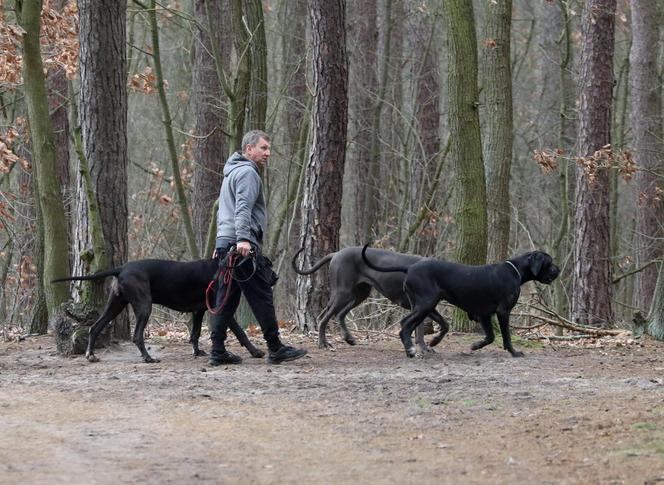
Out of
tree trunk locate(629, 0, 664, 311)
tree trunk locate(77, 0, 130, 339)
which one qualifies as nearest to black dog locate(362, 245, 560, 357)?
tree trunk locate(77, 0, 130, 339)

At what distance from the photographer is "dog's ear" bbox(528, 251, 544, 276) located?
12.4m

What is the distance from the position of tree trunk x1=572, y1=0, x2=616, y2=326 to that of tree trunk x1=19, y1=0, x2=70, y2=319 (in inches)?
309

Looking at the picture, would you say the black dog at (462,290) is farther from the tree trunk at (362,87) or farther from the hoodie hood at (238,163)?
the tree trunk at (362,87)

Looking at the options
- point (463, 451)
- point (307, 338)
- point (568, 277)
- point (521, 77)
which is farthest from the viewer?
point (521, 77)

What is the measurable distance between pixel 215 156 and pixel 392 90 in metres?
6.10

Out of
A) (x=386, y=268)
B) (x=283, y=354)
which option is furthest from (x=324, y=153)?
(x=283, y=354)

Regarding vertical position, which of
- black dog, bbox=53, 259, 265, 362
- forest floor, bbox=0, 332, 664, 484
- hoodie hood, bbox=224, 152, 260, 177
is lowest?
forest floor, bbox=0, 332, 664, 484

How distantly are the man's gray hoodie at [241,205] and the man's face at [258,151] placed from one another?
67mm

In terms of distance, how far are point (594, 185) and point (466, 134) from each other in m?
3.48

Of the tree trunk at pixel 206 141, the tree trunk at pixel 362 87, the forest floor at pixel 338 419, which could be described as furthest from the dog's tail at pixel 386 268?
the tree trunk at pixel 362 87

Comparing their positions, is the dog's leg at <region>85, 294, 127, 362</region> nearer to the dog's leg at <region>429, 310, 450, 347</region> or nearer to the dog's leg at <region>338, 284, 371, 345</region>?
the dog's leg at <region>338, 284, 371, 345</region>

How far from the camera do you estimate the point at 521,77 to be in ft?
111

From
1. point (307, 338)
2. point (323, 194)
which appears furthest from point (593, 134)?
point (307, 338)

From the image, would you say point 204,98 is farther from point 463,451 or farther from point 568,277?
point 463,451
